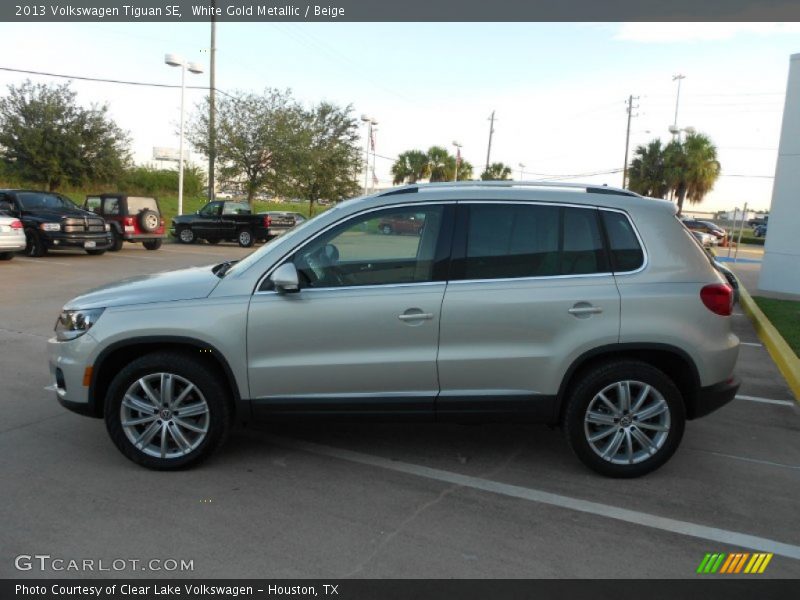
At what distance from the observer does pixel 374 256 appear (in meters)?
4.40

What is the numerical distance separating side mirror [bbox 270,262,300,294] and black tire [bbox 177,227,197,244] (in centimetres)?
2260

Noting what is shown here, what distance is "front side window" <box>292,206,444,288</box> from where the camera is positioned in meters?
4.21

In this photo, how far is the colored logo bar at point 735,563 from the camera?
3275mm

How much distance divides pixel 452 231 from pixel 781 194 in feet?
41.1

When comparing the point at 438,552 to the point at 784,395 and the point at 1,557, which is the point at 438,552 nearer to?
the point at 1,557

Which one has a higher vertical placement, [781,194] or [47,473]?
[781,194]

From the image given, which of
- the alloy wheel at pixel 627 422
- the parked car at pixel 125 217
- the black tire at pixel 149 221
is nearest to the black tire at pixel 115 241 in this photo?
the parked car at pixel 125 217

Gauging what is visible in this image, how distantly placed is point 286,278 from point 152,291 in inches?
37.9

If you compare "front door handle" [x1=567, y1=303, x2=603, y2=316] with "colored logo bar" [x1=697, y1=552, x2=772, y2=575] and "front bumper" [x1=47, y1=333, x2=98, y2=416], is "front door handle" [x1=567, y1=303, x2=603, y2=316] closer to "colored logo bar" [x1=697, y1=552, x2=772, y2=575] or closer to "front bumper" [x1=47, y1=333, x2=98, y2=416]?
"colored logo bar" [x1=697, y1=552, x2=772, y2=575]

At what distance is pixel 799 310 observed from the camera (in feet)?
36.7

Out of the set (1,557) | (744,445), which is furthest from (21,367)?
(744,445)
